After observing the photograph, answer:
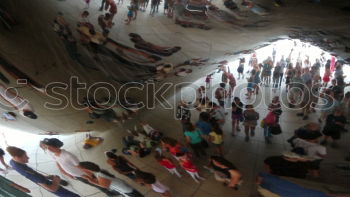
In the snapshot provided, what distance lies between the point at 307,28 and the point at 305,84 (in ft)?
0.88

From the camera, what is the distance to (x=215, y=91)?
1335 millimetres

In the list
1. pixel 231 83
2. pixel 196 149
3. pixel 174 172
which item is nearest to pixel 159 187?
pixel 174 172

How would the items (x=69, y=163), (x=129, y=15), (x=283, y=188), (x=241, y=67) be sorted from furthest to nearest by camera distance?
(x=69, y=163)
(x=241, y=67)
(x=283, y=188)
(x=129, y=15)

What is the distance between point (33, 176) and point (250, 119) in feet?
3.67

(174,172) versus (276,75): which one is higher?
(276,75)

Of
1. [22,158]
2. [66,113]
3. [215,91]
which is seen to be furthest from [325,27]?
[22,158]

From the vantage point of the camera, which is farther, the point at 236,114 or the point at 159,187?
the point at 159,187

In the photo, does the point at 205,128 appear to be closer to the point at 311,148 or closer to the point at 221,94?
the point at 221,94

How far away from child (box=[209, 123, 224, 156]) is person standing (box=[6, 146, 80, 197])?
2.63 ft

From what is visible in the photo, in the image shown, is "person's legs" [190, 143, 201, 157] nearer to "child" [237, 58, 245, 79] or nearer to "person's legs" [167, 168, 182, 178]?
"person's legs" [167, 168, 182, 178]

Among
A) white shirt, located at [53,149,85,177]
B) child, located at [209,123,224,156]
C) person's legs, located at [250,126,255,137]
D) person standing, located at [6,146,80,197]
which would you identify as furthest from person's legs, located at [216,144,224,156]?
person standing, located at [6,146,80,197]

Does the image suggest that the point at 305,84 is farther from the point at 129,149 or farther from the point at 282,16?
the point at 129,149

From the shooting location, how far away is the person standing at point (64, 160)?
154 centimetres

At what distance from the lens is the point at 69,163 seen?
1555 mm
